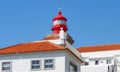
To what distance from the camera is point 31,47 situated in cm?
5000

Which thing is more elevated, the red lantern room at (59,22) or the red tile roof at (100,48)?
the red lantern room at (59,22)

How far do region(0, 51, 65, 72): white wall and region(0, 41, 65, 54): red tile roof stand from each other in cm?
44

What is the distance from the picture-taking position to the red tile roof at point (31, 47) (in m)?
48.4

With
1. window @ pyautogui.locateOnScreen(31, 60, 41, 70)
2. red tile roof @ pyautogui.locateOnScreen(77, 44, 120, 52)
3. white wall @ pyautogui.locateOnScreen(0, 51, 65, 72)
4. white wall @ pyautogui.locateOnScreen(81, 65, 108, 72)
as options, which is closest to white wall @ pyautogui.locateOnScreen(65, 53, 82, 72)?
white wall @ pyautogui.locateOnScreen(0, 51, 65, 72)

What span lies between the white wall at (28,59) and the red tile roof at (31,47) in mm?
437

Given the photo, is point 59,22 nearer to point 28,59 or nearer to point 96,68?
point 96,68

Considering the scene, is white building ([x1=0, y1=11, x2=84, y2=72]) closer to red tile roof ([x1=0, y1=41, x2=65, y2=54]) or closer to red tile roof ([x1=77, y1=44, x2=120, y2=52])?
red tile roof ([x1=0, y1=41, x2=65, y2=54])

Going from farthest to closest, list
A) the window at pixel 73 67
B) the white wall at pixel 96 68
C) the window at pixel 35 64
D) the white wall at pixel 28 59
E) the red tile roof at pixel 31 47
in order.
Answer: the white wall at pixel 96 68
the window at pixel 73 67
the red tile roof at pixel 31 47
the window at pixel 35 64
the white wall at pixel 28 59

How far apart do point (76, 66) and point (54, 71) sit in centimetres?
504

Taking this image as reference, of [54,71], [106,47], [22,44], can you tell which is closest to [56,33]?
[106,47]

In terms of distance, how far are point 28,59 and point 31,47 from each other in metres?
1.91

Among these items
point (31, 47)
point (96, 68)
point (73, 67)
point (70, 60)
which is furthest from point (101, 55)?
point (31, 47)

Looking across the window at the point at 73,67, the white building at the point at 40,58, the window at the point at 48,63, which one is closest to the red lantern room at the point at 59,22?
the window at the point at 73,67

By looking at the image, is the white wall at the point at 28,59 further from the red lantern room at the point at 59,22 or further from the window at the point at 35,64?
the red lantern room at the point at 59,22
